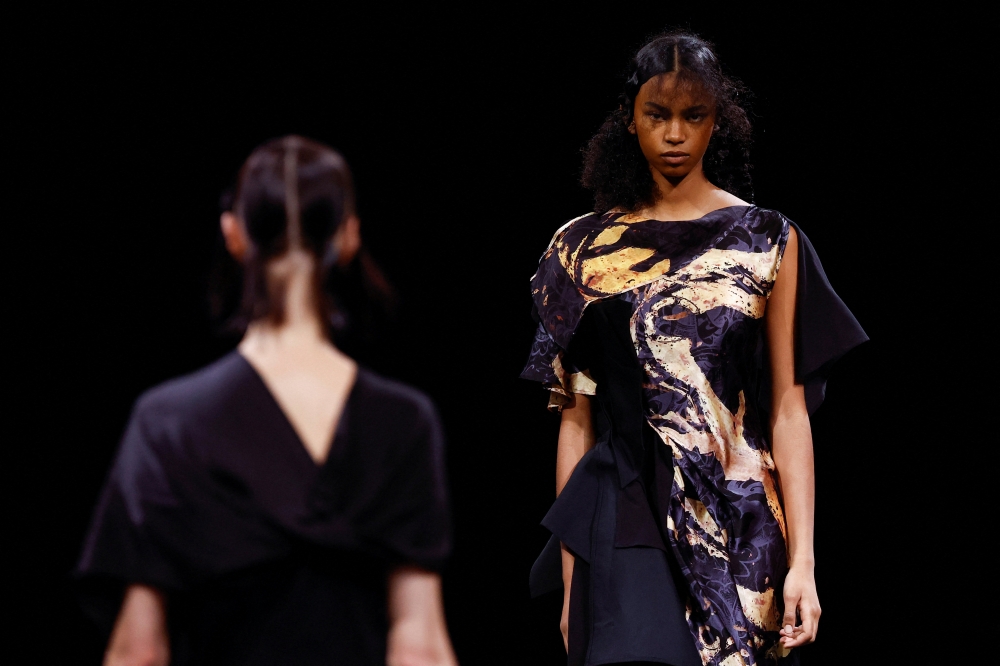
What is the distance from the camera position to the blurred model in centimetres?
127

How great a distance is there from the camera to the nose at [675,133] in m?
2.09

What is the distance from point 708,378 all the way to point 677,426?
0.29 ft

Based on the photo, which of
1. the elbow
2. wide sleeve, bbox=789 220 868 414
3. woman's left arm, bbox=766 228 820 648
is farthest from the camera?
wide sleeve, bbox=789 220 868 414

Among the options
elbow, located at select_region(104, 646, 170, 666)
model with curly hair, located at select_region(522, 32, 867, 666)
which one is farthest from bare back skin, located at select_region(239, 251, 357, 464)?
model with curly hair, located at select_region(522, 32, 867, 666)

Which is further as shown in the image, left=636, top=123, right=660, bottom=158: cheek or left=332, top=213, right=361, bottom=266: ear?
left=636, top=123, right=660, bottom=158: cheek

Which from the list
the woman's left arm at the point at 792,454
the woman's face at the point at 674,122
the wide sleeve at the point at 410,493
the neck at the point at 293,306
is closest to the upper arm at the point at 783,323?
the woman's left arm at the point at 792,454

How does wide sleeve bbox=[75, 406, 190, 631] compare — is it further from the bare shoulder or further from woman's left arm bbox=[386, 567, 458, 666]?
the bare shoulder

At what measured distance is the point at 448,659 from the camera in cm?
132

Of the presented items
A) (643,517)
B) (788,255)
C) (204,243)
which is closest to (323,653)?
(204,243)

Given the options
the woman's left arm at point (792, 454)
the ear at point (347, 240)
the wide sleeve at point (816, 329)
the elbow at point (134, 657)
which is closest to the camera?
the elbow at point (134, 657)

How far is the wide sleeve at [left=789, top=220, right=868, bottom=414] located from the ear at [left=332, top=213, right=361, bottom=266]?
0.92m

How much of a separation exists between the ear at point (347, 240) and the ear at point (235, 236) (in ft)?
0.30

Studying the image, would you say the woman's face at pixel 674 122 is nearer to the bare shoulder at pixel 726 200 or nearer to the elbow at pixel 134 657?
the bare shoulder at pixel 726 200

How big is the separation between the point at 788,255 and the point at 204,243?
2.98 feet
